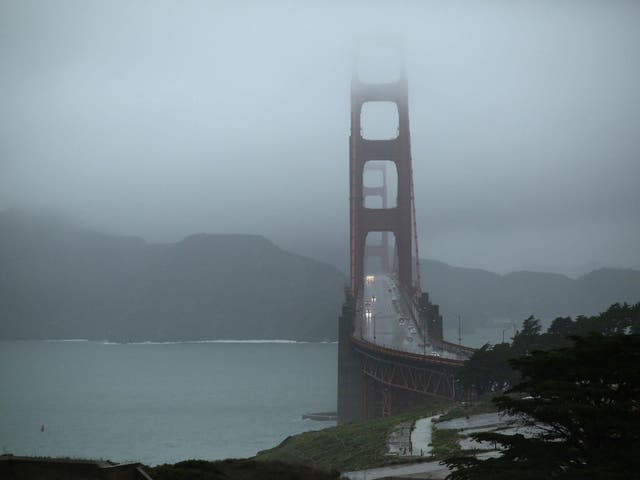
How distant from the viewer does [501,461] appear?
16.6 m

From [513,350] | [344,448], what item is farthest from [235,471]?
[513,350]

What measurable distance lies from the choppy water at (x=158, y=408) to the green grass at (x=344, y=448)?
2402cm

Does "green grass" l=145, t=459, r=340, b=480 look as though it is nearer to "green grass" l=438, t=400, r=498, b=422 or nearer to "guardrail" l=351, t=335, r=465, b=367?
"green grass" l=438, t=400, r=498, b=422

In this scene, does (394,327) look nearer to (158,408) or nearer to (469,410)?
(469,410)

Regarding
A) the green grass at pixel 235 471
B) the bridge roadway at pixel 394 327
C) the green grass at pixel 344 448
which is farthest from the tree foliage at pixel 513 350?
the green grass at pixel 235 471

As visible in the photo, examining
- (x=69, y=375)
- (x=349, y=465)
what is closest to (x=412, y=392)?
(x=349, y=465)

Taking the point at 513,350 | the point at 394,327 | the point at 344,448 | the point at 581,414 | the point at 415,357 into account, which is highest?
the point at 394,327

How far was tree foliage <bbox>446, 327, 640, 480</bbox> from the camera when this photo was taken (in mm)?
15641

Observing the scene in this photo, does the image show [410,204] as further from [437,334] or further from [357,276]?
[437,334]

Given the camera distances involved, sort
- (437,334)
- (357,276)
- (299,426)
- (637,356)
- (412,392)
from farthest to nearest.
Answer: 1. (357,276)
2. (299,426)
3. (437,334)
4. (412,392)
5. (637,356)

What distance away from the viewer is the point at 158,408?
110 meters

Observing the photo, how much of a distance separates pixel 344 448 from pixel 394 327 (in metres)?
41.6

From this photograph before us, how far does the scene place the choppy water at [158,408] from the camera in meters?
79.8

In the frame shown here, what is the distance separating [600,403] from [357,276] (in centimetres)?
8440
